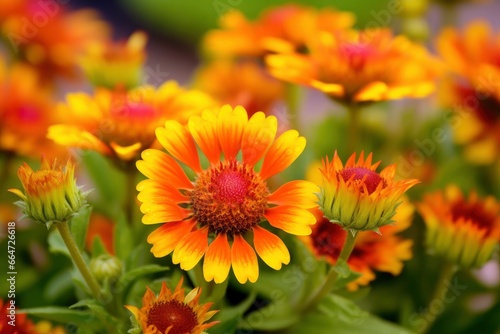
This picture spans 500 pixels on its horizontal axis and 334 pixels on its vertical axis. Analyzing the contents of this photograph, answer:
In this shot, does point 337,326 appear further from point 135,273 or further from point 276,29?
point 276,29

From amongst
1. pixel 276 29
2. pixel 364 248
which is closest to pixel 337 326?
pixel 364 248

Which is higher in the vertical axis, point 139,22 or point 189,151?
point 189,151

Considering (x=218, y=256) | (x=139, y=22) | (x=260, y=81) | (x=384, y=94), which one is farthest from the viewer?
(x=139, y=22)

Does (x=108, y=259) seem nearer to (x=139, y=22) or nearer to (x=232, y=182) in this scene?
(x=232, y=182)

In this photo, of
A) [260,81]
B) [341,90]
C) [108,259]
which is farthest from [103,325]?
[260,81]

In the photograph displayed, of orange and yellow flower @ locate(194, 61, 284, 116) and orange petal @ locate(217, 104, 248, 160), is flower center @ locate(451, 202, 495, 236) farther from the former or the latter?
orange and yellow flower @ locate(194, 61, 284, 116)
